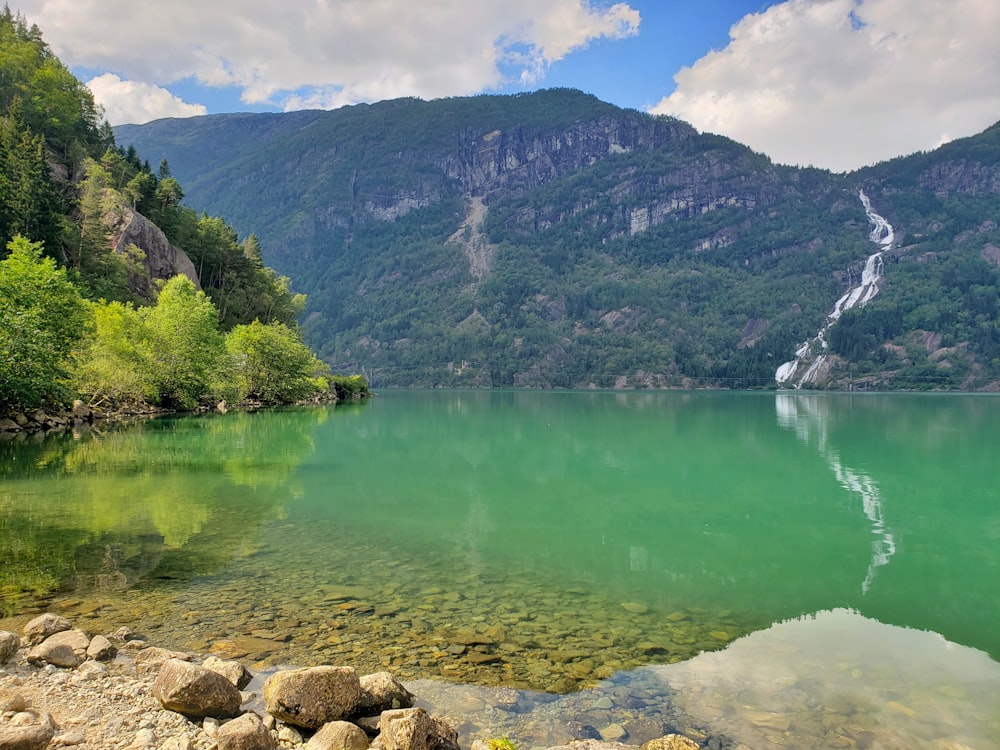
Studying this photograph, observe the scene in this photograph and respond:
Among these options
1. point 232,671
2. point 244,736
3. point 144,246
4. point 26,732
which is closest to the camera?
point 26,732

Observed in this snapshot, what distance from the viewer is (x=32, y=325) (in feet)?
105

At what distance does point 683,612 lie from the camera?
393 inches

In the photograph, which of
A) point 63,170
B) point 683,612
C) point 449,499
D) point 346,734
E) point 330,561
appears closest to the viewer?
point 346,734

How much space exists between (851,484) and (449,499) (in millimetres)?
14693

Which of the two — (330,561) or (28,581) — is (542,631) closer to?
(330,561)

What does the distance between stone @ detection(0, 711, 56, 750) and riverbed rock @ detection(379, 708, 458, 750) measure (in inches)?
103

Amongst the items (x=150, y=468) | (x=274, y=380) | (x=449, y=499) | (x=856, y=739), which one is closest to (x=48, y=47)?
(x=274, y=380)

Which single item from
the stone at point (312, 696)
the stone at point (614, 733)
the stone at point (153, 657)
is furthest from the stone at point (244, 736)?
the stone at point (614, 733)

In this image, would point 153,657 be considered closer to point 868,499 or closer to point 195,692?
point 195,692

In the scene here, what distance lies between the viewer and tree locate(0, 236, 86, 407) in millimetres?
31344

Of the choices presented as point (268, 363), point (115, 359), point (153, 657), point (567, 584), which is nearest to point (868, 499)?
point (567, 584)

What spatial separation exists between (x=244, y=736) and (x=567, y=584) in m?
6.73

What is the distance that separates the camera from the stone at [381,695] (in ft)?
20.2

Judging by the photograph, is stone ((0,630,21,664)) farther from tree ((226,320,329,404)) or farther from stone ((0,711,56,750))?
tree ((226,320,329,404))
